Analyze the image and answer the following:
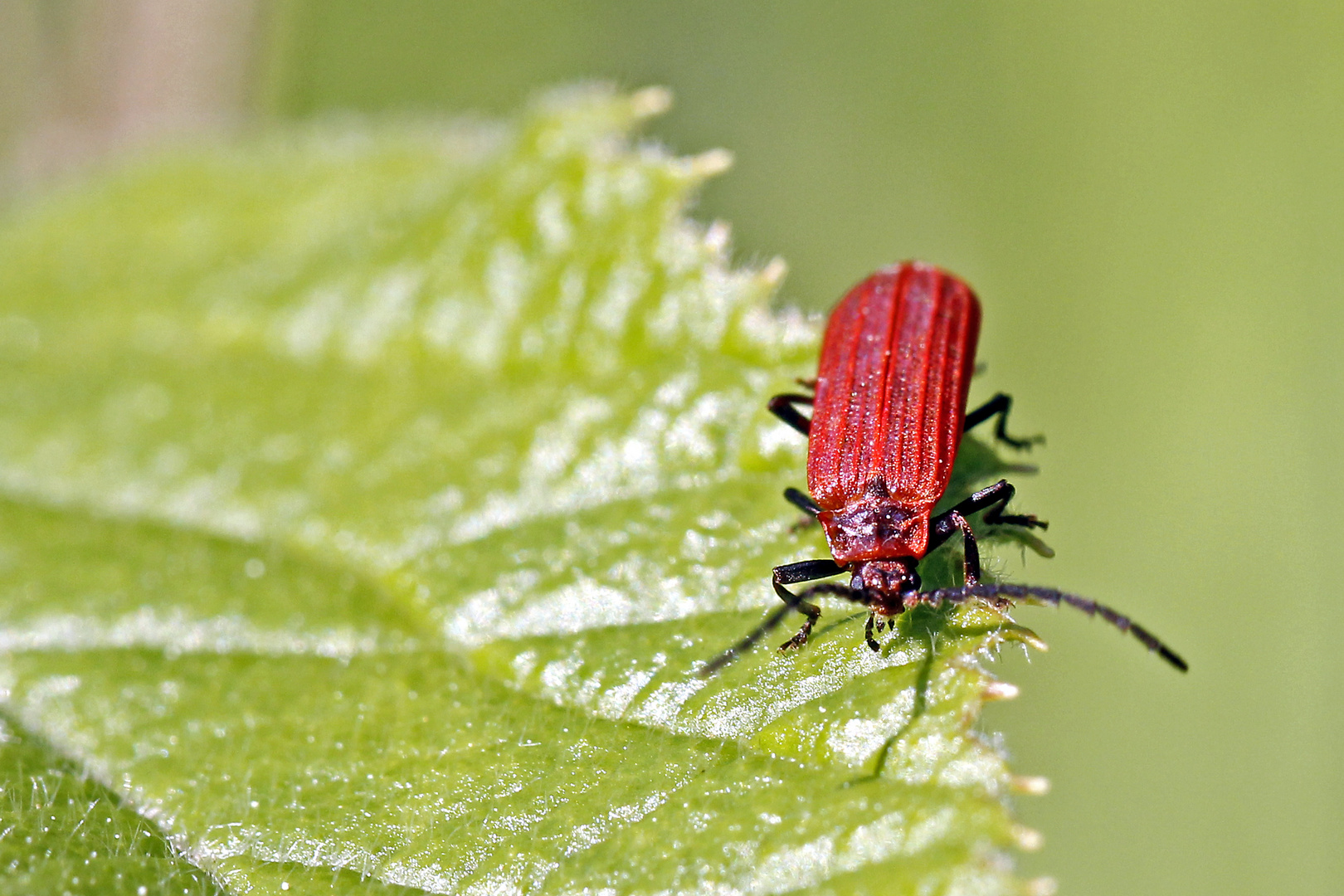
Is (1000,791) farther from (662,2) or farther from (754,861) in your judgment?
(662,2)

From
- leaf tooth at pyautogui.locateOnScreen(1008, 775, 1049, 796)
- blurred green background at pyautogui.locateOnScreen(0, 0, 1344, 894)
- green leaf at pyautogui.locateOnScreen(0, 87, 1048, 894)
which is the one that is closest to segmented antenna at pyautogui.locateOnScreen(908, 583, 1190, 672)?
green leaf at pyautogui.locateOnScreen(0, 87, 1048, 894)

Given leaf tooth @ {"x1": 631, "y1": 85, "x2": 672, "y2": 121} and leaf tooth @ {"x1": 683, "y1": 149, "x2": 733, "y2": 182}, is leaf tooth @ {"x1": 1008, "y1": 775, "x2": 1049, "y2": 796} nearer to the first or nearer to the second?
leaf tooth @ {"x1": 683, "y1": 149, "x2": 733, "y2": 182}

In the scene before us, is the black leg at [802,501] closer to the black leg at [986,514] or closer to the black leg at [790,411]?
the black leg at [790,411]

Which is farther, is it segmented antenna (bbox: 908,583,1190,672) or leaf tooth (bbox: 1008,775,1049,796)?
segmented antenna (bbox: 908,583,1190,672)

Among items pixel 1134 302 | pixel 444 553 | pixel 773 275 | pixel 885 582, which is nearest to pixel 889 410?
pixel 773 275

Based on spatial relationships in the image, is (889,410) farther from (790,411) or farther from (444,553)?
(444,553)

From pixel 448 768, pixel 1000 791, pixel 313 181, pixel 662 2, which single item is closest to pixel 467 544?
pixel 448 768
